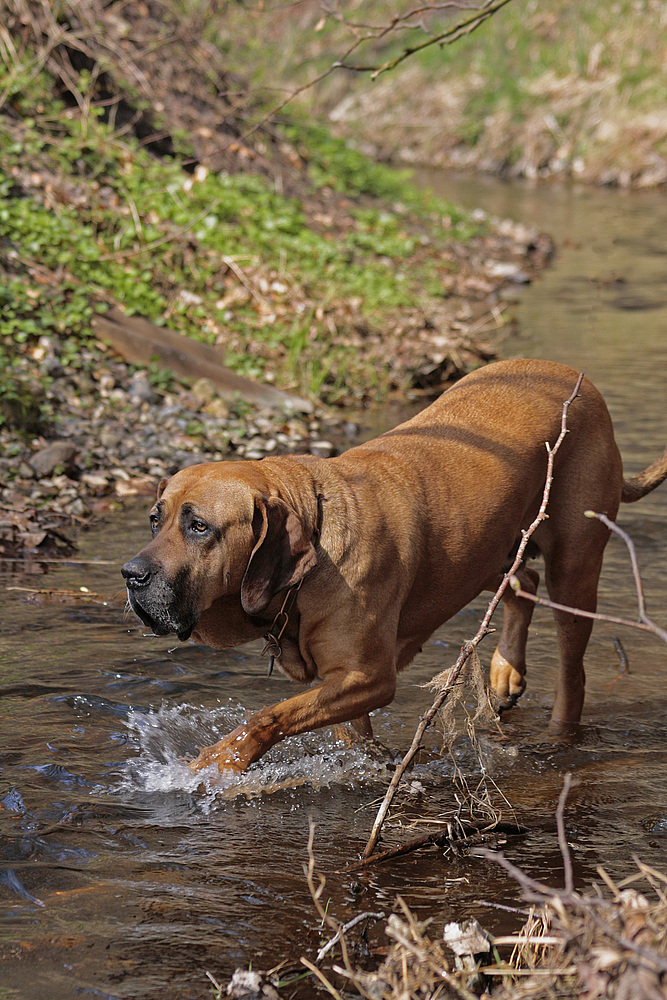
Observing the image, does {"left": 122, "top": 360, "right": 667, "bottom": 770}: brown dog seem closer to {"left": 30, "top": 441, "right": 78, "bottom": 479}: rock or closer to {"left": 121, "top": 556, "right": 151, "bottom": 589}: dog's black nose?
{"left": 121, "top": 556, "right": 151, "bottom": 589}: dog's black nose

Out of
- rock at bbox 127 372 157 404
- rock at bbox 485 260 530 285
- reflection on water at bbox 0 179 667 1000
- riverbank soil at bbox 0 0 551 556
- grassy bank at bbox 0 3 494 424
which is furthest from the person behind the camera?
rock at bbox 485 260 530 285

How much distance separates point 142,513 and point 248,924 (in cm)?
377

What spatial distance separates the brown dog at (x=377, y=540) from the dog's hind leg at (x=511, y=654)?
24cm

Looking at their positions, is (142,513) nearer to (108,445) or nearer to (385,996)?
(108,445)

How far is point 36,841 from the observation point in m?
3.51

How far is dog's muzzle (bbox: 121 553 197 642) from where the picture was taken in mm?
3396

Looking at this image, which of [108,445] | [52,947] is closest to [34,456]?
[108,445]

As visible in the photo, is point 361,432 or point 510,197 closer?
point 361,432

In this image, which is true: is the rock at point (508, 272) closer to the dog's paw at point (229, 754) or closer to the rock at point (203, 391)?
the rock at point (203, 391)

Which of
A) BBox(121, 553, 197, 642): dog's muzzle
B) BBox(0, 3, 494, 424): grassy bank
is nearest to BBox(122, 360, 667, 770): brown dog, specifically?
BBox(121, 553, 197, 642): dog's muzzle

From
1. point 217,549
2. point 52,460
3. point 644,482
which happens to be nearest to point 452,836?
point 217,549

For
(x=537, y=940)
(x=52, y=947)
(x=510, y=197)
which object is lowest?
(x=52, y=947)

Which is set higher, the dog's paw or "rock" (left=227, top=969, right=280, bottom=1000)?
the dog's paw

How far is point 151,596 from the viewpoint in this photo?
341 cm
